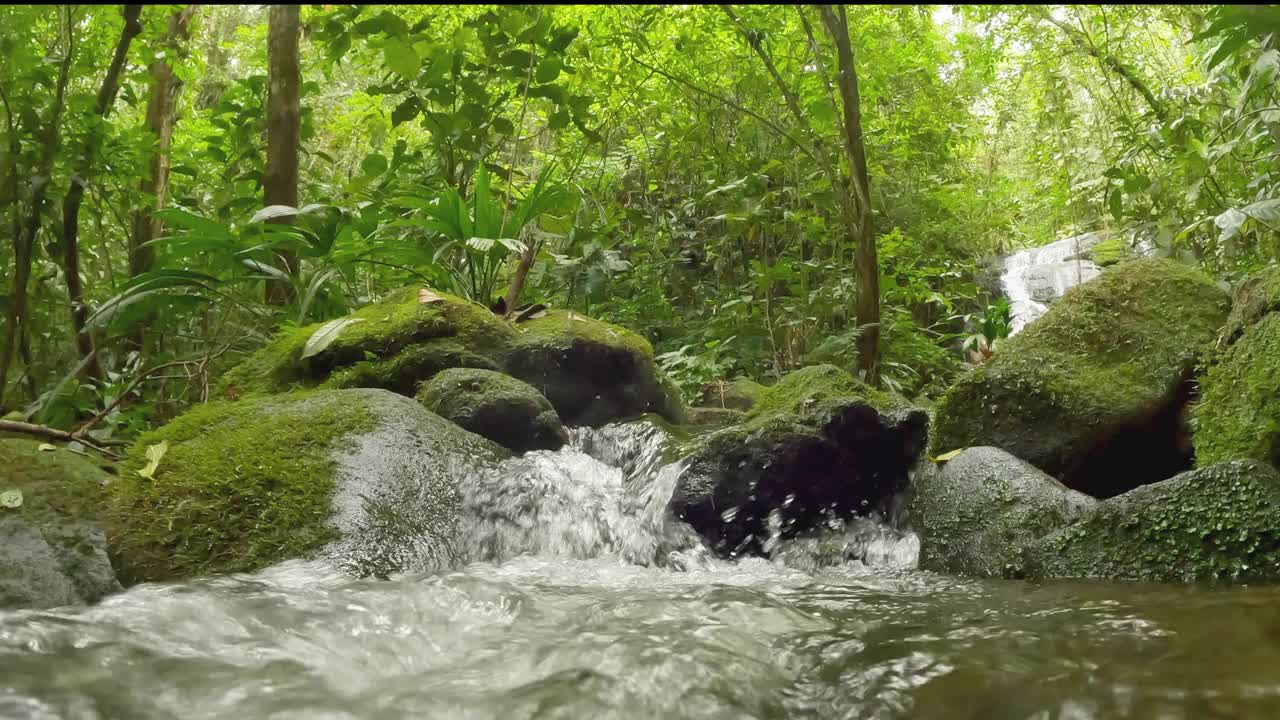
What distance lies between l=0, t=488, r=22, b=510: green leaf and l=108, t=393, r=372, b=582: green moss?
0.72 ft

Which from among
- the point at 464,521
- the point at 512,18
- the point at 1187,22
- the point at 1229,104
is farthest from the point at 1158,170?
the point at 464,521

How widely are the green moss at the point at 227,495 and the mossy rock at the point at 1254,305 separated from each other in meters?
3.12

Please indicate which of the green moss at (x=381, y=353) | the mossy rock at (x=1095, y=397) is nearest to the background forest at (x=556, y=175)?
the green moss at (x=381, y=353)

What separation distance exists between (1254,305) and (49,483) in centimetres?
384

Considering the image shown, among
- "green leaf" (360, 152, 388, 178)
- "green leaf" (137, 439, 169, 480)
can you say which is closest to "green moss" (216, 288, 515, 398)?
"green leaf" (137, 439, 169, 480)

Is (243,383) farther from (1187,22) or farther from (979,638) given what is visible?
(1187,22)

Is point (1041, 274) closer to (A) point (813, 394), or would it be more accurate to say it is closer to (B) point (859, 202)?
(B) point (859, 202)

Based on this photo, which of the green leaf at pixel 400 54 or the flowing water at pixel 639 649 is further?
the green leaf at pixel 400 54

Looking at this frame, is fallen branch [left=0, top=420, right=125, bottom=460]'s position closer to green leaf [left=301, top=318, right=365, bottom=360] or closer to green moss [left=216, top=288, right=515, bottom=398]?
green leaf [left=301, top=318, right=365, bottom=360]

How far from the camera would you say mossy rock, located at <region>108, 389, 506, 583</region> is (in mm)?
2221

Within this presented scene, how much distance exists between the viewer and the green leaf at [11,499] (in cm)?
203

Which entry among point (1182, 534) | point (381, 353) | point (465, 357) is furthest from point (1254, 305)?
point (381, 353)

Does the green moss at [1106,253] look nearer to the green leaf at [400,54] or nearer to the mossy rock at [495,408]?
the mossy rock at [495,408]

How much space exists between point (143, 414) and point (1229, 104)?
5.97 meters
